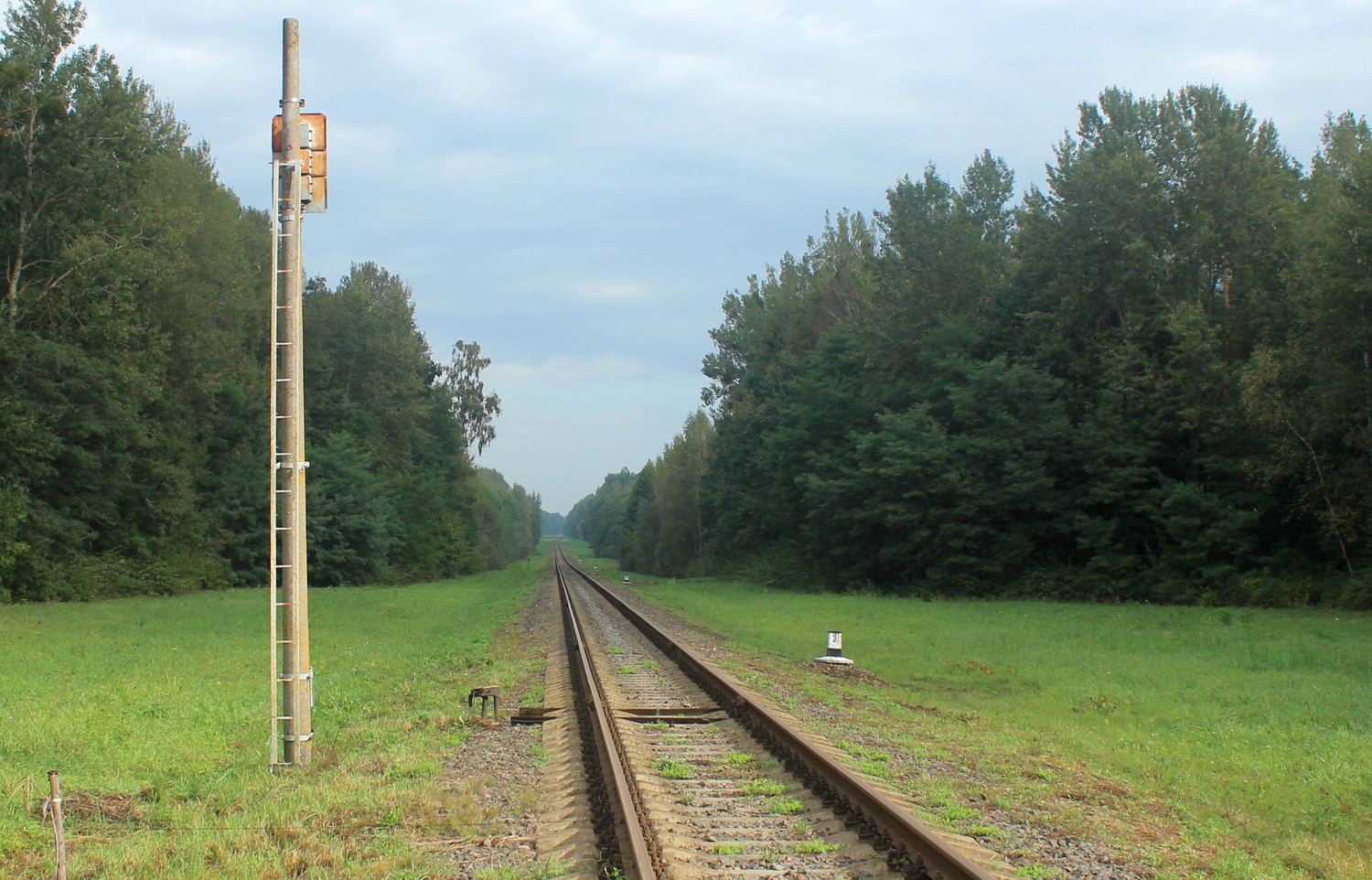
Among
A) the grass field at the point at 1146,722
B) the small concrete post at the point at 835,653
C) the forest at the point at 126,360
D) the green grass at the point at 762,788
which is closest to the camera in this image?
the grass field at the point at 1146,722

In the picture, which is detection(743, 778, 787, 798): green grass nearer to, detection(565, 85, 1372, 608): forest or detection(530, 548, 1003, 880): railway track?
detection(530, 548, 1003, 880): railway track

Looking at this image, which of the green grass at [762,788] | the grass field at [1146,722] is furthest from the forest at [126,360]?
the green grass at [762,788]

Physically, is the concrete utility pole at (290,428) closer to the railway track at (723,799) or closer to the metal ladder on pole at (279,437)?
the metal ladder on pole at (279,437)

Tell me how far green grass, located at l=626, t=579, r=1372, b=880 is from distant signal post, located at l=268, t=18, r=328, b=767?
4.89m

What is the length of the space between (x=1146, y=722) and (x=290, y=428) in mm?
9705

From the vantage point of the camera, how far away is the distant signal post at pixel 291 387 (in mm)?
8445

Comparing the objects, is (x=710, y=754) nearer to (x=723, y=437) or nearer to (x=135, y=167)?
(x=135, y=167)

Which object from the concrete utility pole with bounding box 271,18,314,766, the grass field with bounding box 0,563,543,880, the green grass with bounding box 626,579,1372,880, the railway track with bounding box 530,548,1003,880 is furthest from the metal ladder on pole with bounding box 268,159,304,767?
the green grass with bounding box 626,579,1372,880

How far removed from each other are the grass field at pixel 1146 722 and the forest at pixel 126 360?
23.4 m

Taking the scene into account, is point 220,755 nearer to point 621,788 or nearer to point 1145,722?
point 621,788

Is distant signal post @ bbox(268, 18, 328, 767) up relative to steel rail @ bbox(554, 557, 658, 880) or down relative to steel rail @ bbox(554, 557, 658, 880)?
up

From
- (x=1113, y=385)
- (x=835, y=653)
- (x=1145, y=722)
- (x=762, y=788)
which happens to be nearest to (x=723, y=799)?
(x=762, y=788)

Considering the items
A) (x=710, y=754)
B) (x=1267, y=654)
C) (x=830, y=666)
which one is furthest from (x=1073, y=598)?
(x=710, y=754)

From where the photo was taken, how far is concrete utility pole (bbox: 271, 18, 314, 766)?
332 inches
